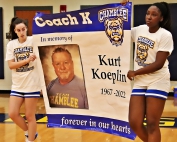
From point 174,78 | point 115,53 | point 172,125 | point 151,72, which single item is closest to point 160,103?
point 151,72

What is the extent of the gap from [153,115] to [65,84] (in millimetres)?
1267

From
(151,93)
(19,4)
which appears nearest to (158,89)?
(151,93)

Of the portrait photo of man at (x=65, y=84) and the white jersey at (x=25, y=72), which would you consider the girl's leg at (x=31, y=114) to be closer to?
the white jersey at (x=25, y=72)

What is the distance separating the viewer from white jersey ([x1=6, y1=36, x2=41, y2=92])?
4645mm

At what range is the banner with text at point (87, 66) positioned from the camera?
13.0ft

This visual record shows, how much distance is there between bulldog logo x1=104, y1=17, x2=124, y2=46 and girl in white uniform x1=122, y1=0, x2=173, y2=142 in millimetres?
220

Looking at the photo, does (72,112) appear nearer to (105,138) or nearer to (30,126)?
(30,126)

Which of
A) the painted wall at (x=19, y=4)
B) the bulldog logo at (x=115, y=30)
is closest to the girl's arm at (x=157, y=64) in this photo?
the bulldog logo at (x=115, y=30)

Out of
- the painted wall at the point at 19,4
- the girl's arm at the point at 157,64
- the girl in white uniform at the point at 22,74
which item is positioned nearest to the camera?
the girl's arm at the point at 157,64

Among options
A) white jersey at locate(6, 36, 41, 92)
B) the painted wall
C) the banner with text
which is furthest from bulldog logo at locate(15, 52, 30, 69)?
the painted wall

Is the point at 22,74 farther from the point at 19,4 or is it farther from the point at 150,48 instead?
the point at 19,4

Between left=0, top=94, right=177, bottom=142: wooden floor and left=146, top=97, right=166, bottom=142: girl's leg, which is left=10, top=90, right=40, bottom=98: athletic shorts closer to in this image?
left=0, top=94, right=177, bottom=142: wooden floor

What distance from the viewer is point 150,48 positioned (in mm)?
3652

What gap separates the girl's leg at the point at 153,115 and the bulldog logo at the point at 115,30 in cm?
72
